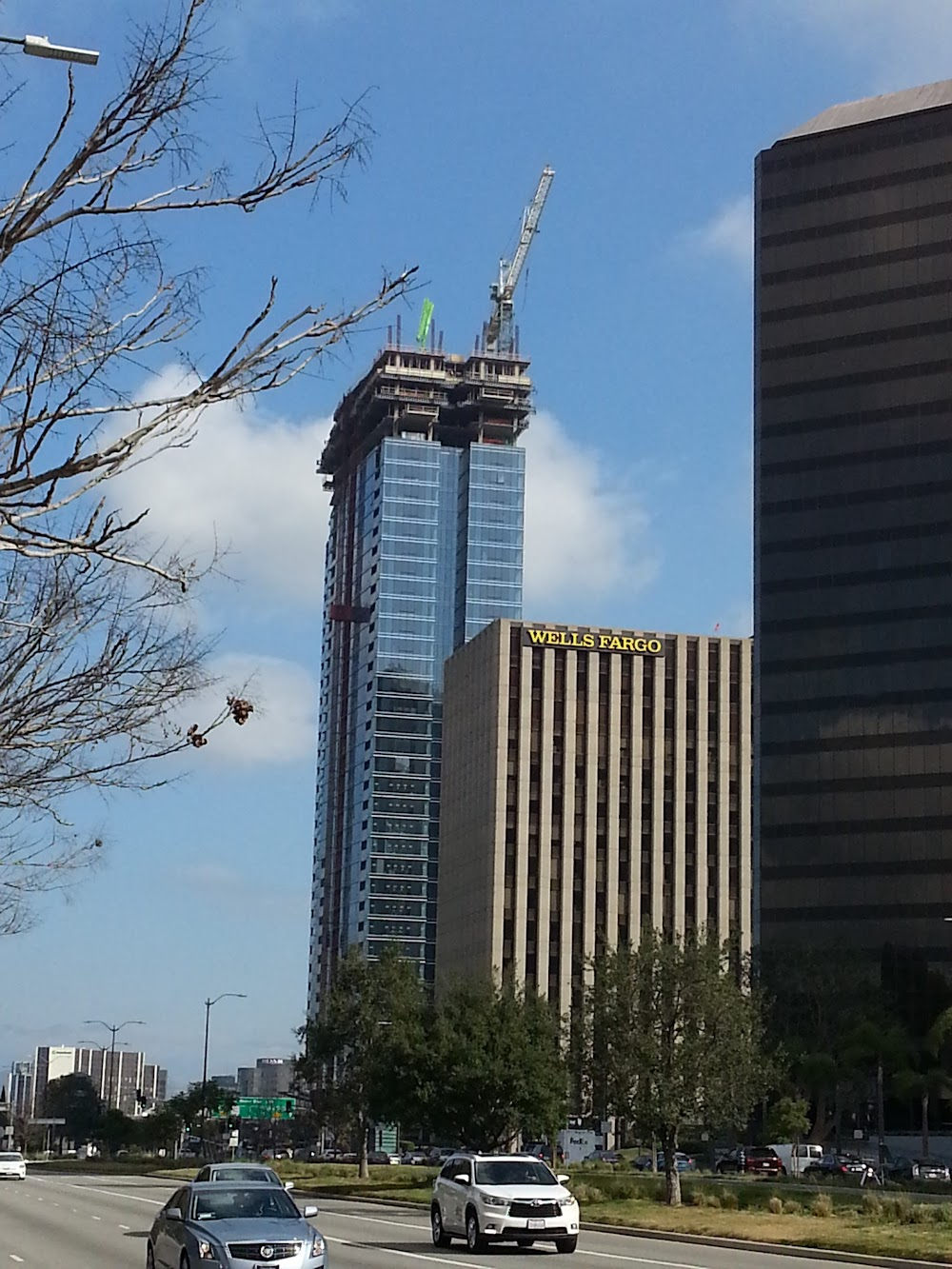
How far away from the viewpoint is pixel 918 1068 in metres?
97.0

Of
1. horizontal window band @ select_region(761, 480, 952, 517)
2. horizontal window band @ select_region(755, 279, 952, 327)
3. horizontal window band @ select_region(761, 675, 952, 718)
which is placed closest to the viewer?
horizontal window band @ select_region(761, 675, 952, 718)

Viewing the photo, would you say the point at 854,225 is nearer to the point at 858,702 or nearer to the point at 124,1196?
the point at 858,702

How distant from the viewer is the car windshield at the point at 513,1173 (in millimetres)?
29766

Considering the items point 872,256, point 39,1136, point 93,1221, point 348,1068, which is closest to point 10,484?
point 93,1221

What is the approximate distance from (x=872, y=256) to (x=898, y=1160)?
212 ft

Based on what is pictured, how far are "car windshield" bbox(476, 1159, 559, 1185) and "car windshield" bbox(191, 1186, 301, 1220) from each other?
29.5ft

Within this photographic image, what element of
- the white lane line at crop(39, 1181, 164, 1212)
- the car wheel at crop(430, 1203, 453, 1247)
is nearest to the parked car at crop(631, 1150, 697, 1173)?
the white lane line at crop(39, 1181, 164, 1212)

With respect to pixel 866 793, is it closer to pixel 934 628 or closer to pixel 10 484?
pixel 934 628

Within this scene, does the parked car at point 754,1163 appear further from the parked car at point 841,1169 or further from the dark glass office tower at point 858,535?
the dark glass office tower at point 858,535

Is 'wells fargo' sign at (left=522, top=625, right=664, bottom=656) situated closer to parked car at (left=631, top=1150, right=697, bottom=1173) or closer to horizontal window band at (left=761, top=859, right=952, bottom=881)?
horizontal window band at (left=761, top=859, right=952, bottom=881)

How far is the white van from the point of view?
247 ft

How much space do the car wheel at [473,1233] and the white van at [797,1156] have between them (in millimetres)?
42197

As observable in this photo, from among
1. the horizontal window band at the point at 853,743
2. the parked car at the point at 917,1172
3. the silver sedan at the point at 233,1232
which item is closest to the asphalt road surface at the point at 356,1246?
the silver sedan at the point at 233,1232

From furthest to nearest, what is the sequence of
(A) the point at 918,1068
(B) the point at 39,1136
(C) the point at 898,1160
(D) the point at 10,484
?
(B) the point at 39,1136
(A) the point at 918,1068
(C) the point at 898,1160
(D) the point at 10,484
